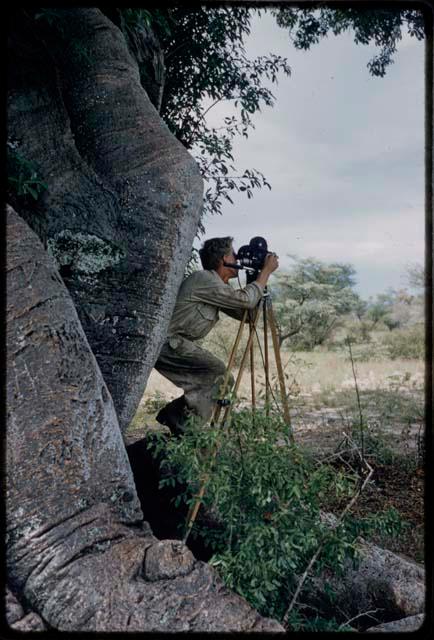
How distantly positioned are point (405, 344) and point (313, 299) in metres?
4.12

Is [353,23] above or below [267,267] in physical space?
above

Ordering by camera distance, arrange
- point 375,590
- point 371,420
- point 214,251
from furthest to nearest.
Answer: point 371,420 < point 214,251 < point 375,590

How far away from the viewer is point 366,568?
3.47 meters

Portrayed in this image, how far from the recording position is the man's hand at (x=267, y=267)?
3.64m

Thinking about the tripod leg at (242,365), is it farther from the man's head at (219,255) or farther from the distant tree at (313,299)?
the distant tree at (313,299)

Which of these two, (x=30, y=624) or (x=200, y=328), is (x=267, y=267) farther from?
(x=30, y=624)

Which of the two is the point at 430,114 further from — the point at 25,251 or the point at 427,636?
the point at 427,636

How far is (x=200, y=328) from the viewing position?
12.7 ft

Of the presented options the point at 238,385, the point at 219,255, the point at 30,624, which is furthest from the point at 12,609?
the point at 219,255

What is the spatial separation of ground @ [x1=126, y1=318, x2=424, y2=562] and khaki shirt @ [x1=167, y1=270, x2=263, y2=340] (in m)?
0.45

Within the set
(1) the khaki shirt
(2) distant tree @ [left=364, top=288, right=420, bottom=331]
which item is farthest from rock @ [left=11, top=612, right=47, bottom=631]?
(2) distant tree @ [left=364, top=288, right=420, bottom=331]

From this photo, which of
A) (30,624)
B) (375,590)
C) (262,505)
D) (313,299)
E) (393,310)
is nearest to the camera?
(30,624)

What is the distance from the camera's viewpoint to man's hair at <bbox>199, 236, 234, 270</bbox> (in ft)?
12.9

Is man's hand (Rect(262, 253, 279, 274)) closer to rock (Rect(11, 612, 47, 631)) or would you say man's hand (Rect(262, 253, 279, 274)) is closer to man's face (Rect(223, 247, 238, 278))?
man's face (Rect(223, 247, 238, 278))
